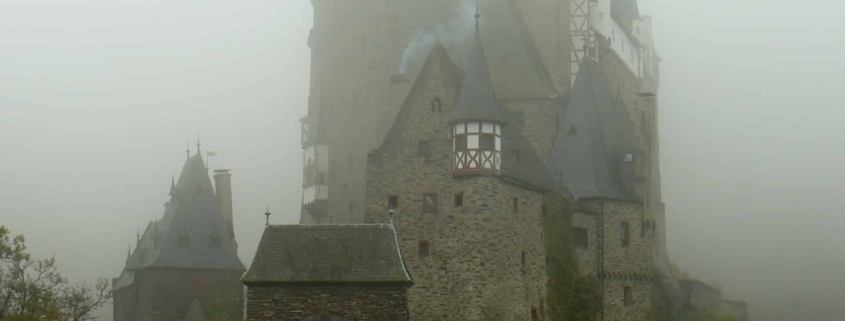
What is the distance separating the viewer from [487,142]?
194ft

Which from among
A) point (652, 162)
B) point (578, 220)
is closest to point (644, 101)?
point (652, 162)

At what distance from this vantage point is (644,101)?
7931 cm

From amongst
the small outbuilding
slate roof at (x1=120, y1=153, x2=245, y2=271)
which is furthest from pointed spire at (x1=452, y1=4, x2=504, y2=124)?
slate roof at (x1=120, y1=153, x2=245, y2=271)

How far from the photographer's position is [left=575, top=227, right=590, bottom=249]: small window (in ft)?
213

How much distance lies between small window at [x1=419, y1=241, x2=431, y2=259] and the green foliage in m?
6.30

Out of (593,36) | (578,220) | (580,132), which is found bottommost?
(578,220)

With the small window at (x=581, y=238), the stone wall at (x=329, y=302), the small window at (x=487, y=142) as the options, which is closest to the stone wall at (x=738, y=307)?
the small window at (x=581, y=238)

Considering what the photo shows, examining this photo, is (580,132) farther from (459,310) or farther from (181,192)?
(181,192)

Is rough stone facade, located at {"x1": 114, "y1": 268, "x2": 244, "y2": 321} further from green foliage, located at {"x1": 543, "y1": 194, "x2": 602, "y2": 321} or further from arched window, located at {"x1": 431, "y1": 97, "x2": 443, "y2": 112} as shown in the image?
arched window, located at {"x1": 431, "y1": 97, "x2": 443, "y2": 112}

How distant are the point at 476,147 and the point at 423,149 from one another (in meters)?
2.29

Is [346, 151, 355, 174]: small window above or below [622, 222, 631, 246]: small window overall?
above

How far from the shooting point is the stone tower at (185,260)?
81.8 m

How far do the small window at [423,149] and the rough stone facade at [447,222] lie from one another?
5.0 inches

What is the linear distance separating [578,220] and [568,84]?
12.4 meters
